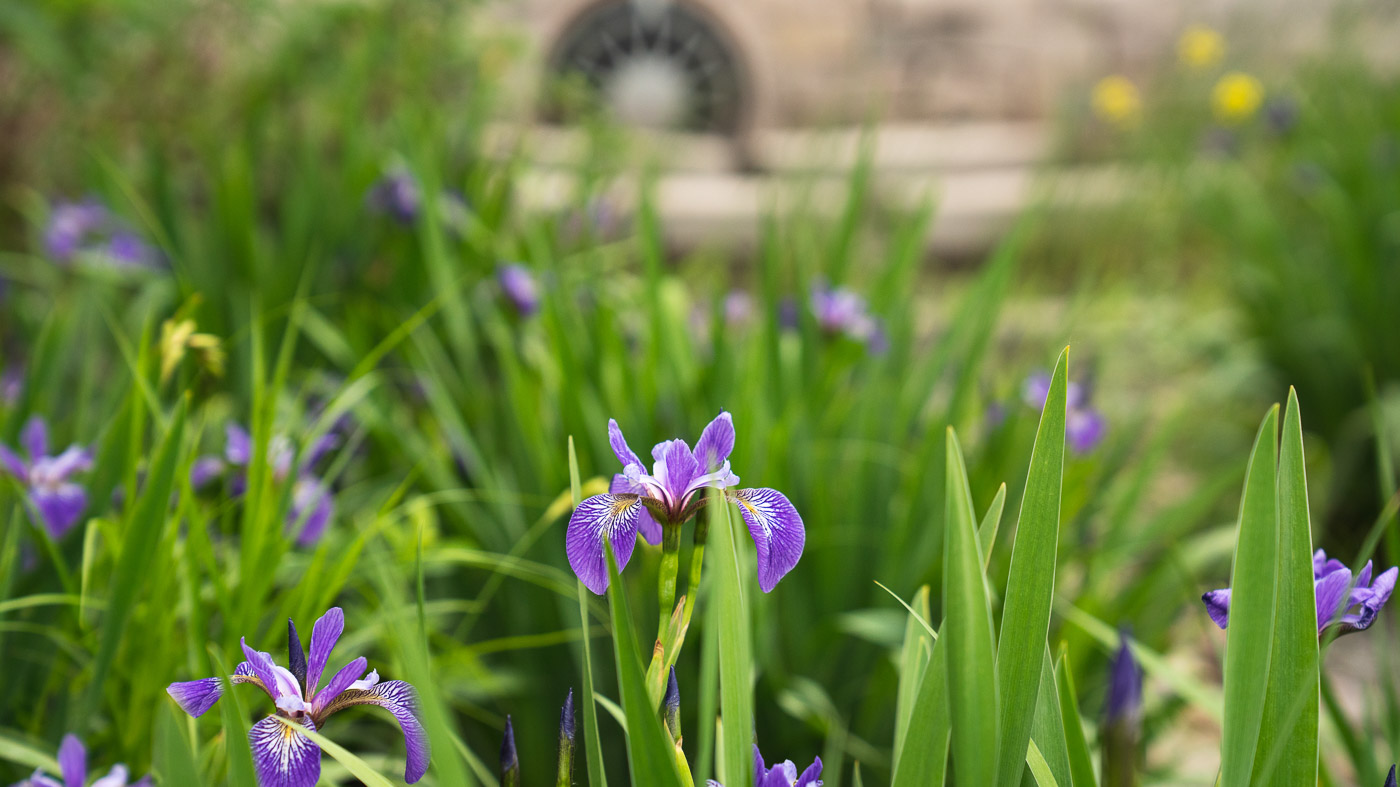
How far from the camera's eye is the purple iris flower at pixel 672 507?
572 mm

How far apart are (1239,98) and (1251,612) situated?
5.05 metres

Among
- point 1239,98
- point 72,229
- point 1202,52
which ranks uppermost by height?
point 1202,52

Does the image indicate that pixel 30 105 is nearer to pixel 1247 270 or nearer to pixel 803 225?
pixel 803 225

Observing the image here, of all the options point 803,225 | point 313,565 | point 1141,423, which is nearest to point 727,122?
point 803,225

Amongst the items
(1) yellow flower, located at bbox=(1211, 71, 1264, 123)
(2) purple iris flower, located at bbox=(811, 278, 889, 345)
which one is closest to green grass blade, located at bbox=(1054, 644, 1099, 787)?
(2) purple iris flower, located at bbox=(811, 278, 889, 345)

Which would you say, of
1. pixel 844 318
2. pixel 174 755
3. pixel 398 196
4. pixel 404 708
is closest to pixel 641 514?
pixel 404 708

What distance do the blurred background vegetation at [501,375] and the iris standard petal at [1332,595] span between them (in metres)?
0.29

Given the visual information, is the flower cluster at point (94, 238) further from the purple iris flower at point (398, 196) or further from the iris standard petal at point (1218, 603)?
the iris standard petal at point (1218, 603)

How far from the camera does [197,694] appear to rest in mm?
566

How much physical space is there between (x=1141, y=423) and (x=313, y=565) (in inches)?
55.2

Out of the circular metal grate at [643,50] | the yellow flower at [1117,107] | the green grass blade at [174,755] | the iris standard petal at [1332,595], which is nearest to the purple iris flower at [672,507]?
the green grass blade at [174,755]

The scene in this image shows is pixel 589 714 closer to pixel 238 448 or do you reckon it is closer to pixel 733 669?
pixel 733 669

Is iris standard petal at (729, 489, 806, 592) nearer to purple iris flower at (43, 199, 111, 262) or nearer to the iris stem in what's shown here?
the iris stem

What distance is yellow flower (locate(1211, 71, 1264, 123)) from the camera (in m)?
4.75
